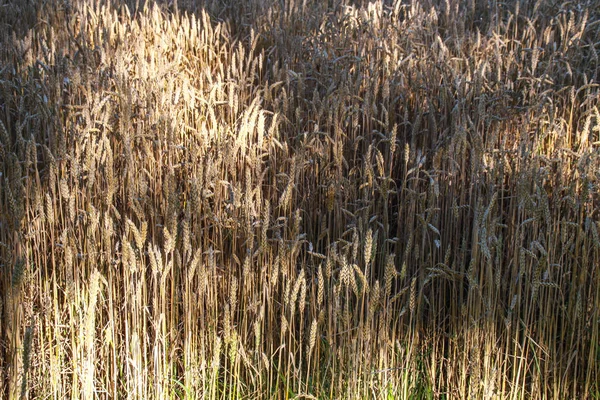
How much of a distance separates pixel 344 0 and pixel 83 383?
322 centimetres

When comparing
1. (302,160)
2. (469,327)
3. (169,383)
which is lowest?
(169,383)

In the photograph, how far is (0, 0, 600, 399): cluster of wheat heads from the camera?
6.81ft

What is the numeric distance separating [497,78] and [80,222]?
6.00 feet

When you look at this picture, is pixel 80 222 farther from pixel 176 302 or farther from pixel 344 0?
pixel 344 0

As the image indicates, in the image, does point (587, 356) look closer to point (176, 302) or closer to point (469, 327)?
point (469, 327)

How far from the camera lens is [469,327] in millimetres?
2174

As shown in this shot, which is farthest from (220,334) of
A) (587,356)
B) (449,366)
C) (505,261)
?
(587,356)

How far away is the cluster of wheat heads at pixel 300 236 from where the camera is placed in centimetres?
207

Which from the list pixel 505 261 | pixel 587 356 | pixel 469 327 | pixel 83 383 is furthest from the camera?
pixel 505 261

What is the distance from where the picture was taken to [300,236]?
7.16ft

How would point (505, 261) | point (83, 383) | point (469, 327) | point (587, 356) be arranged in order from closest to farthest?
point (83, 383) → point (469, 327) → point (587, 356) → point (505, 261)

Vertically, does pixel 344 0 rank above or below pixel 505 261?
above

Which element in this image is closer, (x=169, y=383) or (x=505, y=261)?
(x=169, y=383)

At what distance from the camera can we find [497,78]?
3084 millimetres
